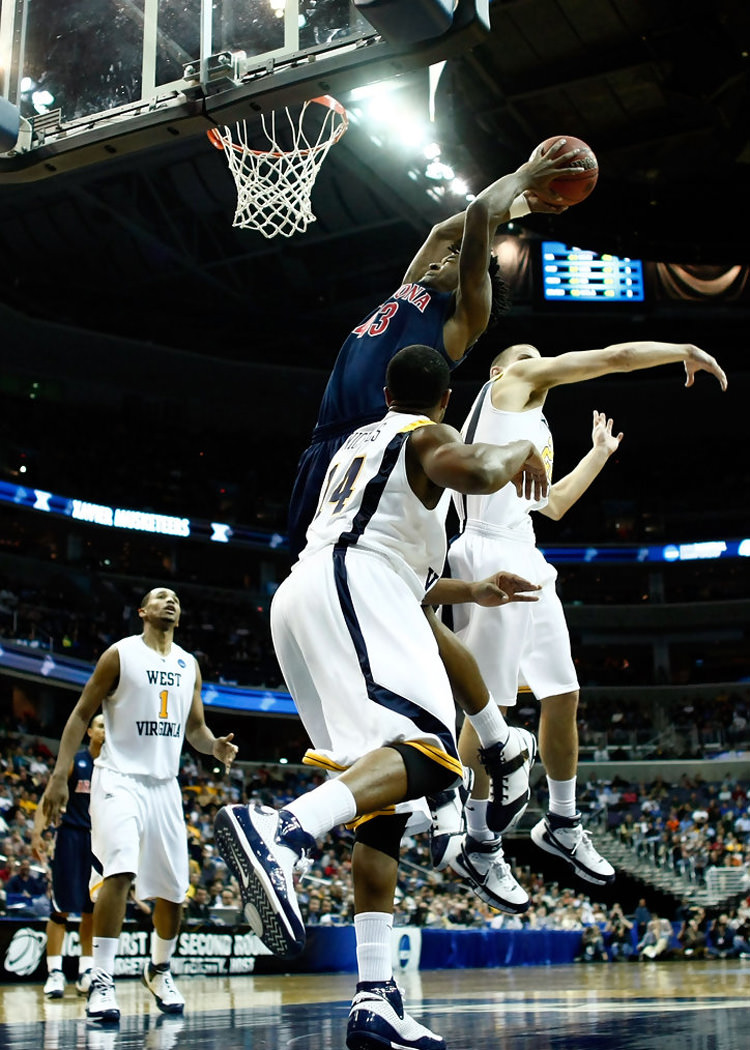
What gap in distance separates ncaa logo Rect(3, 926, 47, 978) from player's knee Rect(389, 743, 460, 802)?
29.2 ft

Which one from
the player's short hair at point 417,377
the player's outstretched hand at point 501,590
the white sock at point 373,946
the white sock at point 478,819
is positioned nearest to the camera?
the white sock at point 373,946

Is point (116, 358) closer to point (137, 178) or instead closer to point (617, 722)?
point (137, 178)

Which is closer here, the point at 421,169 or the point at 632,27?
the point at 632,27

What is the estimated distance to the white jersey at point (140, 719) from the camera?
7.09 m

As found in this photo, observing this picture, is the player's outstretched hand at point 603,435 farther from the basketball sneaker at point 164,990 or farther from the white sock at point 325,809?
the basketball sneaker at point 164,990

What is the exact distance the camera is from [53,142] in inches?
243

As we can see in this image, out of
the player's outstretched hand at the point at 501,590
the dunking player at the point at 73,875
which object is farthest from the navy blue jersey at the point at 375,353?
the dunking player at the point at 73,875

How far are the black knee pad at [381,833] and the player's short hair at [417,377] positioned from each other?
1.54m

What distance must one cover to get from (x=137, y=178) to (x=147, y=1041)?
21823 mm

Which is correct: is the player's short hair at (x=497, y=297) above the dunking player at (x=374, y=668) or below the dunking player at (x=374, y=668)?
above

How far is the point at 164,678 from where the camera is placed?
726 centimetres

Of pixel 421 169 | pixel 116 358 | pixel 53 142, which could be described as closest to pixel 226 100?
pixel 53 142

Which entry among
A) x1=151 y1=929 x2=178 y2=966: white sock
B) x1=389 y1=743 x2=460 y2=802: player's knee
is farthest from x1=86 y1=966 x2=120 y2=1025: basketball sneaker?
x1=389 y1=743 x2=460 y2=802: player's knee

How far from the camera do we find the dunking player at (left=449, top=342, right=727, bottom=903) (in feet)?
19.1
